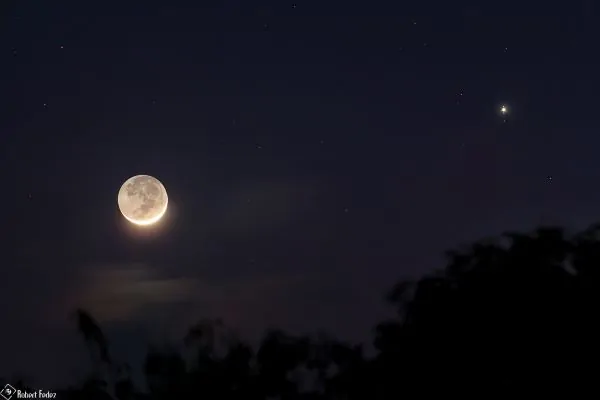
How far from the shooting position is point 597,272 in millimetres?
23484

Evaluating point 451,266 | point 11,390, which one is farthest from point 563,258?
point 11,390

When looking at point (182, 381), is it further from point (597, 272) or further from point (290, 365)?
point (597, 272)

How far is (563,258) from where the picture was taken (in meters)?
24.1

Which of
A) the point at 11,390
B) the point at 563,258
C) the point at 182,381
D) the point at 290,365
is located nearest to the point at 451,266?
the point at 563,258

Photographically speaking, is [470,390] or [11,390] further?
[11,390]

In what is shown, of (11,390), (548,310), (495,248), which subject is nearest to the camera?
(548,310)

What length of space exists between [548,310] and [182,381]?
1282 centimetres

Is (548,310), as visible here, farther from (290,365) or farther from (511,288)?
(290,365)

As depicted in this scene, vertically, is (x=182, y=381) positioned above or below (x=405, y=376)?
above

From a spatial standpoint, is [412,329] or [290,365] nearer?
[412,329]

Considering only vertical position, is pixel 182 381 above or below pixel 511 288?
above

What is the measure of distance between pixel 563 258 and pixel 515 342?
235 cm

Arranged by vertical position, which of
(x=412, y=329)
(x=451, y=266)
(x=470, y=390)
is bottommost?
(x=470, y=390)

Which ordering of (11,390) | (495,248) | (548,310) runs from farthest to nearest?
1. (11,390)
2. (495,248)
3. (548,310)
